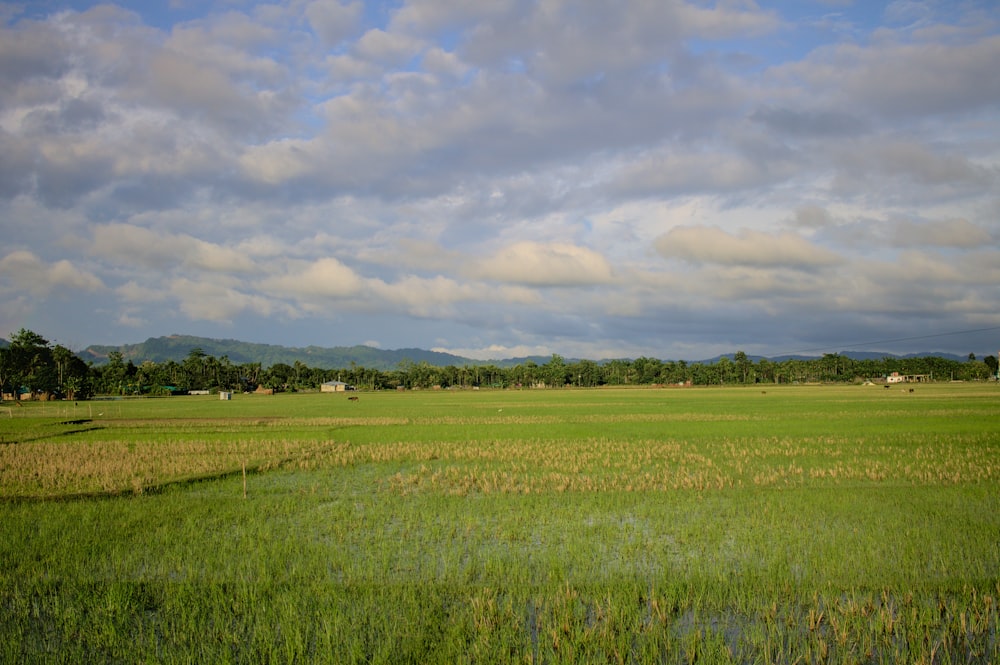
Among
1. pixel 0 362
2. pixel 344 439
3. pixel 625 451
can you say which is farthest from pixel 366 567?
pixel 0 362

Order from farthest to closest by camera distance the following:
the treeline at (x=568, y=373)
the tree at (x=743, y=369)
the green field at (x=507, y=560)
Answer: the tree at (x=743, y=369) < the treeline at (x=568, y=373) < the green field at (x=507, y=560)

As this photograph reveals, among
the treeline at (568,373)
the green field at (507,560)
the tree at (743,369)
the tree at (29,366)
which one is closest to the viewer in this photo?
the green field at (507,560)

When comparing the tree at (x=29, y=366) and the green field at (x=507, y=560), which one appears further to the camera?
the tree at (x=29, y=366)

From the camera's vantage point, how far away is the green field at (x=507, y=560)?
525cm

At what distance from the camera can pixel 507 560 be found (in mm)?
7504

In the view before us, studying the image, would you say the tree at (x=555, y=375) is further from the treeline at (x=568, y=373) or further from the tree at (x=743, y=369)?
the tree at (x=743, y=369)

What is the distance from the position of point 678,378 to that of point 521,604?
12779 centimetres

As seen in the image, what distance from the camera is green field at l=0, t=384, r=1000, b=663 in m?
5.25

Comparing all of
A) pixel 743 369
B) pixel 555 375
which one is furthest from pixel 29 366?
pixel 743 369

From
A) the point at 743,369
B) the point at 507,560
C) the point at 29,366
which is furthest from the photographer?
the point at 743,369

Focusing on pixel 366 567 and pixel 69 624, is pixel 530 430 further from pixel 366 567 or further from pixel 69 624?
pixel 69 624

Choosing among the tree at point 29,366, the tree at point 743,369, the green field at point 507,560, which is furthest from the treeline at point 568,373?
the green field at point 507,560

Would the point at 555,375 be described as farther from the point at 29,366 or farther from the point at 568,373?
the point at 29,366

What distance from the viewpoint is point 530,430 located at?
26.0m
